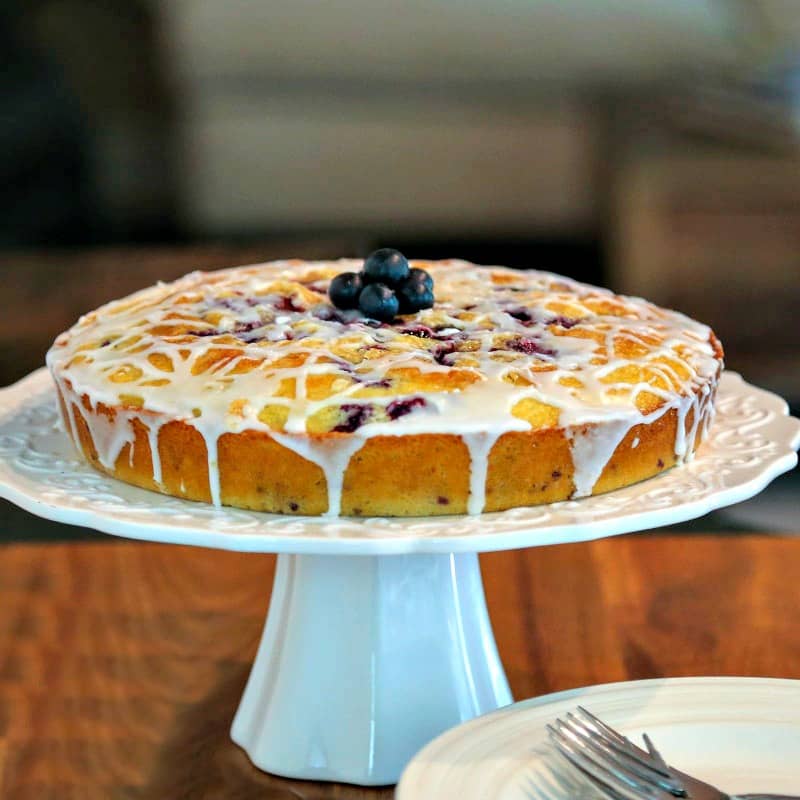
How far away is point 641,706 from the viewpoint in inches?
35.7

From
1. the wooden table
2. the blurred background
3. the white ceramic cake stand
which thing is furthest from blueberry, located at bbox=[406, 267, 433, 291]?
the blurred background

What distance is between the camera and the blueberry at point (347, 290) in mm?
1284

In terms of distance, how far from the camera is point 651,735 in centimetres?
88

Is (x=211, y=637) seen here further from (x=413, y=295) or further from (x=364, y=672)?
(x=413, y=295)

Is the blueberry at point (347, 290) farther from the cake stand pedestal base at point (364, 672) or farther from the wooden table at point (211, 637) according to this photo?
the wooden table at point (211, 637)

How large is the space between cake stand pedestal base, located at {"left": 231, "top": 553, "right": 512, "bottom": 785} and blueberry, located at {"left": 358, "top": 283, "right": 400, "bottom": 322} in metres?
0.24

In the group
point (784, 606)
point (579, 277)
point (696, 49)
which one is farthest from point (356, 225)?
point (784, 606)

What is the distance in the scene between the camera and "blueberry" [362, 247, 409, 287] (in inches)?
49.7

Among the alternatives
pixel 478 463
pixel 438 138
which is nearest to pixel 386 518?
pixel 478 463

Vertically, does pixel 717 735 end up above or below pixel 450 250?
above

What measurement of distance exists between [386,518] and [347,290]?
0.31 metres

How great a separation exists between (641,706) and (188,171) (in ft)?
8.64

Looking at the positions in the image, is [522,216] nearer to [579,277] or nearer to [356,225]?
[579,277]

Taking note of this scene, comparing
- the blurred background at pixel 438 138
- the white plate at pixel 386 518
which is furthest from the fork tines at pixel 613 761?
the blurred background at pixel 438 138
